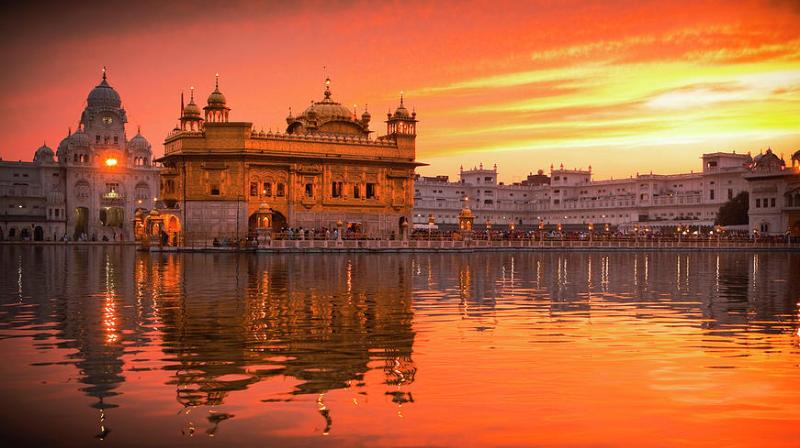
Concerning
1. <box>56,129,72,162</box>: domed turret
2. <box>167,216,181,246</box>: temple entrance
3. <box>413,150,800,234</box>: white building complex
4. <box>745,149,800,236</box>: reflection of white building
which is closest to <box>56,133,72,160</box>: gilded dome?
<box>56,129,72,162</box>: domed turret

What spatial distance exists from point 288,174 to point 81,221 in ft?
Result: 192

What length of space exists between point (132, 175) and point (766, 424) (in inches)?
4553

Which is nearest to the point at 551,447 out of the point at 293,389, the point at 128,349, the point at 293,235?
the point at 293,389

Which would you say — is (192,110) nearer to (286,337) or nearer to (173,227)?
(173,227)

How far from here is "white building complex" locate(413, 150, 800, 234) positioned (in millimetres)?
131250

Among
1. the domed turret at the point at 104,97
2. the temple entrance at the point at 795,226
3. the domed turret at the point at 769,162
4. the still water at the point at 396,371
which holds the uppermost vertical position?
the domed turret at the point at 104,97

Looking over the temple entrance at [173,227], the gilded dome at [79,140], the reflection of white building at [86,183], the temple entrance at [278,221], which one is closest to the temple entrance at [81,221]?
the reflection of white building at [86,183]

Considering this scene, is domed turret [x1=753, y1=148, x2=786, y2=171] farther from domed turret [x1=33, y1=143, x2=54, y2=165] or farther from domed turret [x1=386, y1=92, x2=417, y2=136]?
domed turret [x1=33, y1=143, x2=54, y2=165]

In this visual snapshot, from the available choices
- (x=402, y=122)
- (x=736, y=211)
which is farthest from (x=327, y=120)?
(x=736, y=211)

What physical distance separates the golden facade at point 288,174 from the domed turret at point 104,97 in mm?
55668

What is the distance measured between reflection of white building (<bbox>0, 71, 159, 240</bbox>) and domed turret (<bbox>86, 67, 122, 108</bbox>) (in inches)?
5.1

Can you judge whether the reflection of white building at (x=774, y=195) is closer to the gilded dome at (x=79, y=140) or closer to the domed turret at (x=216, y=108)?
the domed turret at (x=216, y=108)

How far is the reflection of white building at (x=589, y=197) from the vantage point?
5168 inches

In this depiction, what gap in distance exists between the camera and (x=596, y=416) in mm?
7883
